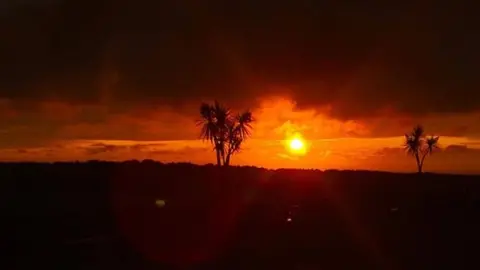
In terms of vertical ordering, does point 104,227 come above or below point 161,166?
below

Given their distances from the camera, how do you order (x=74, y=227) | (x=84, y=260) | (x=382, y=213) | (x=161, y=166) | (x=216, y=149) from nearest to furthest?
(x=84, y=260)
(x=74, y=227)
(x=382, y=213)
(x=216, y=149)
(x=161, y=166)

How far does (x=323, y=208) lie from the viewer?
4566 centimetres

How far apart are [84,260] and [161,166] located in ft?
223

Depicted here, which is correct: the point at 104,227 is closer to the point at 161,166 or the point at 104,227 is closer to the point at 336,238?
the point at 336,238

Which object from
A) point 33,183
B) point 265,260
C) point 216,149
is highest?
point 216,149

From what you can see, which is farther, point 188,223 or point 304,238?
point 188,223

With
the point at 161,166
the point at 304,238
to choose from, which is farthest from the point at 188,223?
the point at 161,166

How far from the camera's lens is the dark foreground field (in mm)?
22281

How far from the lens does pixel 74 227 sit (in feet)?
102

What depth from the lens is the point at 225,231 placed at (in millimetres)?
30500

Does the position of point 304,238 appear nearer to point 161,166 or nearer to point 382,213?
point 382,213

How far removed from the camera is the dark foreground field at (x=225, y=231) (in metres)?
22.3

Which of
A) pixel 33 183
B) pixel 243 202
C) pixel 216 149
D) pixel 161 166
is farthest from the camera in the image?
pixel 161 166

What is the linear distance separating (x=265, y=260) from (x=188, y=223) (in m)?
11.9
